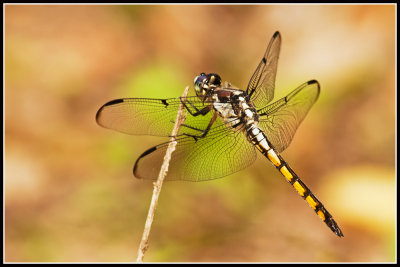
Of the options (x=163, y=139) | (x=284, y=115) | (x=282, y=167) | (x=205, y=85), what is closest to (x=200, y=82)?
(x=205, y=85)

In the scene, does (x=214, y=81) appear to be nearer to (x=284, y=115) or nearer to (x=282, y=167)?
(x=284, y=115)

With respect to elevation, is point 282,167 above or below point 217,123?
below

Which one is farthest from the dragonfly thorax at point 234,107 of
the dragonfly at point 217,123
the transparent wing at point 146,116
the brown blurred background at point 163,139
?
the brown blurred background at point 163,139

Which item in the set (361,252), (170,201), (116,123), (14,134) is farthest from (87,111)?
(361,252)

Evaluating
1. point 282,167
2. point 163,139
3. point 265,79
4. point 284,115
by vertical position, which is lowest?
point 282,167

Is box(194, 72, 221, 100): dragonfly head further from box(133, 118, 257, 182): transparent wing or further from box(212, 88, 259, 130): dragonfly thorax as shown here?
box(133, 118, 257, 182): transparent wing

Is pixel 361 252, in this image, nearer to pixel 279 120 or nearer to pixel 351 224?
pixel 351 224

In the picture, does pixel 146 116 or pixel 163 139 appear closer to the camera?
pixel 146 116
